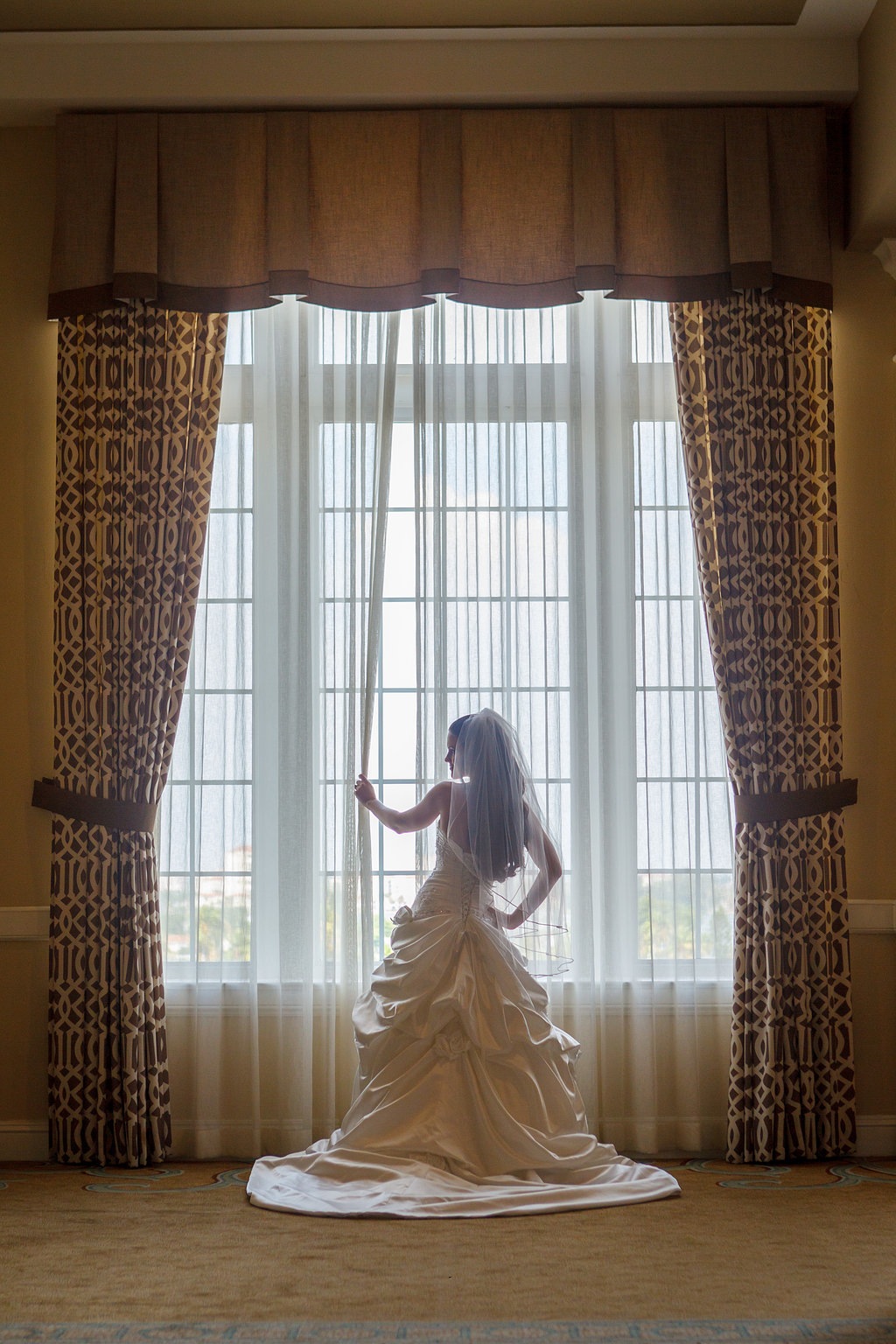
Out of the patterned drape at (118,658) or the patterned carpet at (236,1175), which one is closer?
the patterned carpet at (236,1175)

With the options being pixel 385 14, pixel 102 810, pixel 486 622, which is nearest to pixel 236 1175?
pixel 102 810

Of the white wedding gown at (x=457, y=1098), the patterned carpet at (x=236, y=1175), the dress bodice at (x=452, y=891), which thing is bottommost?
the patterned carpet at (x=236, y=1175)

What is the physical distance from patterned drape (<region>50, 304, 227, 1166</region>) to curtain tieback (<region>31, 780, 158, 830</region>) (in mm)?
22

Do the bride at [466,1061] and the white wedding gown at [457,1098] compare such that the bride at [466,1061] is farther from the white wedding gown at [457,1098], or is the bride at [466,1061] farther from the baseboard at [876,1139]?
the baseboard at [876,1139]

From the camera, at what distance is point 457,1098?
4059 mm

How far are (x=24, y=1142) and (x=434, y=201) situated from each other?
13.3 ft

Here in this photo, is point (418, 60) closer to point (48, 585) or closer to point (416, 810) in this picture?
point (48, 585)

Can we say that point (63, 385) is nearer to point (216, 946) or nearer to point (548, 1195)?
point (216, 946)

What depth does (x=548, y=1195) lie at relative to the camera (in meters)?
3.78

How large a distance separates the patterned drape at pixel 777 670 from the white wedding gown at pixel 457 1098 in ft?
2.46

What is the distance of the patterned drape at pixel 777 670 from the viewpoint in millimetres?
4516

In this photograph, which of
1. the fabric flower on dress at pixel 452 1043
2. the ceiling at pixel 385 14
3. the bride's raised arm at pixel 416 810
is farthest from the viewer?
the ceiling at pixel 385 14

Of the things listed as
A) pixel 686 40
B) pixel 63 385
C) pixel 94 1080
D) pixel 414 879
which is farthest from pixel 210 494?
pixel 686 40

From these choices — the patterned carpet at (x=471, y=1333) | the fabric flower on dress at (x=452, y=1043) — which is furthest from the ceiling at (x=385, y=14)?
the patterned carpet at (x=471, y=1333)
